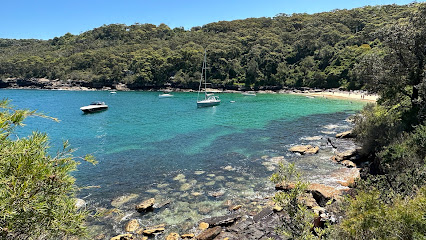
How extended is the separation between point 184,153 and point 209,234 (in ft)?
49.8

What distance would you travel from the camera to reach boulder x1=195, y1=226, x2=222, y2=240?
12445 mm

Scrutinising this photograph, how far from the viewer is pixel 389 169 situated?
44.8 ft

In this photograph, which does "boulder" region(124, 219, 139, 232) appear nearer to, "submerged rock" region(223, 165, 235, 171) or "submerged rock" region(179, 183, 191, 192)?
"submerged rock" region(179, 183, 191, 192)

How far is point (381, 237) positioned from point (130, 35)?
193 meters

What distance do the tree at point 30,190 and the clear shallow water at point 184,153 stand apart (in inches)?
56.8

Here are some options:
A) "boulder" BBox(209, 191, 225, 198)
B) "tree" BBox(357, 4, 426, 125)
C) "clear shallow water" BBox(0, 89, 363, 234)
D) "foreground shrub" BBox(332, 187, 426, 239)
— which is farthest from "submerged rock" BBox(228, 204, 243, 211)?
"tree" BBox(357, 4, 426, 125)

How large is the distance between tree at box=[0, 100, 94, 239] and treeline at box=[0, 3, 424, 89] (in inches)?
3771

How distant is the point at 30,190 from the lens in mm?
4281

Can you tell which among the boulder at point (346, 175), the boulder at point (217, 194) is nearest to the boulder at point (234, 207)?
the boulder at point (217, 194)

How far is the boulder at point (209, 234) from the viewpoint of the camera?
1245cm

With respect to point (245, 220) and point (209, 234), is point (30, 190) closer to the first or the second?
point (209, 234)

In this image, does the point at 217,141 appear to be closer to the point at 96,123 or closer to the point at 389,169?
the point at 389,169

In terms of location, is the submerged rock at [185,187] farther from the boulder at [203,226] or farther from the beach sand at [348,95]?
the beach sand at [348,95]

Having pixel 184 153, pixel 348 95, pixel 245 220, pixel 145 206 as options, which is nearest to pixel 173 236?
pixel 145 206
